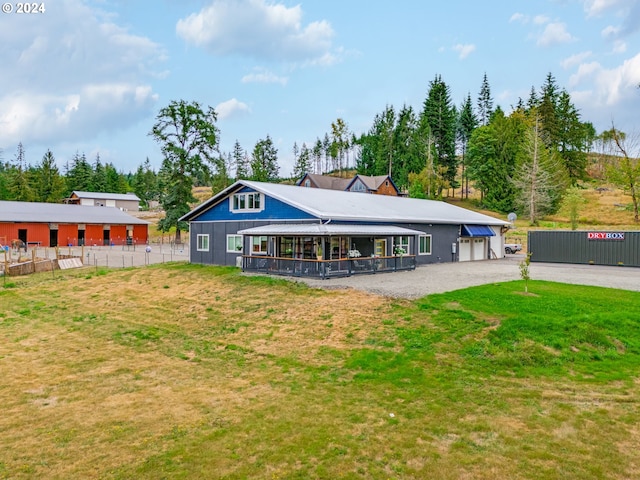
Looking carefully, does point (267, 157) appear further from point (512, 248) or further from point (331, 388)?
point (331, 388)

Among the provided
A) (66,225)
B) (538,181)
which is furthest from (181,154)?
(538,181)

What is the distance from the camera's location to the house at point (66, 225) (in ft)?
152

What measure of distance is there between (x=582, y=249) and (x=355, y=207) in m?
16.1

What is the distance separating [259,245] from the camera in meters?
25.2

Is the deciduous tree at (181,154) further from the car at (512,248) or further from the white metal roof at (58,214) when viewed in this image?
the car at (512,248)

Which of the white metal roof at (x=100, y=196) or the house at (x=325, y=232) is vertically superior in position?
the white metal roof at (x=100, y=196)

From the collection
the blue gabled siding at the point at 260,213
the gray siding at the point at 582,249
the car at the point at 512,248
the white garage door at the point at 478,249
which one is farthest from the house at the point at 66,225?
the gray siding at the point at 582,249

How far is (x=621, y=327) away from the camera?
12031 mm

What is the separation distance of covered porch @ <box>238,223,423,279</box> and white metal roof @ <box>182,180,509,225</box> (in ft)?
2.80

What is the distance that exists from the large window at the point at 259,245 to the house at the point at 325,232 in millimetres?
58

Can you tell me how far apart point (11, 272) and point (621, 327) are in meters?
33.0

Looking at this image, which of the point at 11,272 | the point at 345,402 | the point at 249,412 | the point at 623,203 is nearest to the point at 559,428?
the point at 345,402

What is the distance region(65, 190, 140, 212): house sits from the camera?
7888cm

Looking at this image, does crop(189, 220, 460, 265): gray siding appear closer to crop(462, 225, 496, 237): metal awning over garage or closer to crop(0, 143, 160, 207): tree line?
crop(462, 225, 496, 237): metal awning over garage
